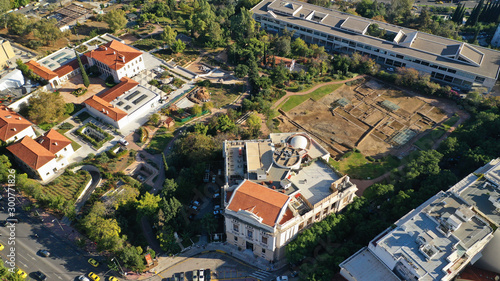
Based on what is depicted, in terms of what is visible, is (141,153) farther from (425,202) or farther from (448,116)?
(448,116)

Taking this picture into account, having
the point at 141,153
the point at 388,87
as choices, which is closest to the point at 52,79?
the point at 141,153

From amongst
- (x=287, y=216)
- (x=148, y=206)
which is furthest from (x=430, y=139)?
(x=148, y=206)

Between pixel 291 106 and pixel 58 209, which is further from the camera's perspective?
pixel 291 106

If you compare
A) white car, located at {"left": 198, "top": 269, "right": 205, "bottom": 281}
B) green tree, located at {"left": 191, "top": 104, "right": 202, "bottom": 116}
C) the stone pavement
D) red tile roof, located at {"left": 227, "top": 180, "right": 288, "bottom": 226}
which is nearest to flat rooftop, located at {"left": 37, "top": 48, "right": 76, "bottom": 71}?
green tree, located at {"left": 191, "top": 104, "right": 202, "bottom": 116}

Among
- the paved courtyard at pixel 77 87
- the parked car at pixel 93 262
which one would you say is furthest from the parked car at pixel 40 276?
the paved courtyard at pixel 77 87

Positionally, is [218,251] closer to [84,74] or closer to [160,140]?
[160,140]

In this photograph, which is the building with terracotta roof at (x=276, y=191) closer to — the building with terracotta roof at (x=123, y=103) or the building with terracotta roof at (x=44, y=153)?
the building with terracotta roof at (x=123, y=103)
